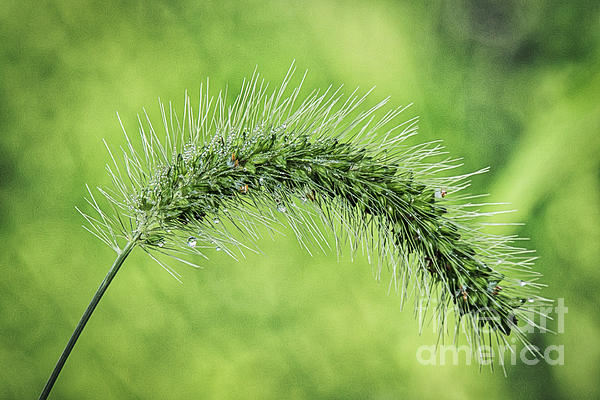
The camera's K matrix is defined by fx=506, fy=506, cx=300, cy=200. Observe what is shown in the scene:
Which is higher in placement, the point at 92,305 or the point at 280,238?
the point at 280,238

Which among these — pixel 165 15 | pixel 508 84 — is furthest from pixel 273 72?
pixel 508 84

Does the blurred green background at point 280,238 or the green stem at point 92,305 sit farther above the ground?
the blurred green background at point 280,238

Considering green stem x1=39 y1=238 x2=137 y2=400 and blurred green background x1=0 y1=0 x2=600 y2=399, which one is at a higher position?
blurred green background x1=0 y1=0 x2=600 y2=399

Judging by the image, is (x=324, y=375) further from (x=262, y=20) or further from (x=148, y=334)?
(x=262, y=20)

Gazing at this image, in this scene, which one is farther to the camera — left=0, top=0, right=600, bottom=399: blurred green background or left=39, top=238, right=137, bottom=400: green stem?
left=0, top=0, right=600, bottom=399: blurred green background

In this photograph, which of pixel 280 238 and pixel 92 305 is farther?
pixel 280 238

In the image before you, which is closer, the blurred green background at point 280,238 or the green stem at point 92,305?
the green stem at point 92,305

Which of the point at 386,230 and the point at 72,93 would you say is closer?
the point at 386,230

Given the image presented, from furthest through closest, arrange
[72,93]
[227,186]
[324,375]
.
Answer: [324,375] → [72,93] → [227,186]
